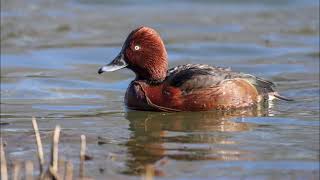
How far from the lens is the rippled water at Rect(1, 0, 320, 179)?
846 centimetres

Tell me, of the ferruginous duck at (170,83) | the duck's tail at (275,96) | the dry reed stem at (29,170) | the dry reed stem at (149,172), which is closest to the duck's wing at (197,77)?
the ferruginous duck at (170,83)

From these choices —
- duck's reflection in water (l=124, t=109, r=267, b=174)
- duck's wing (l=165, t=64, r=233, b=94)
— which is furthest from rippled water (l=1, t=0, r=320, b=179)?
duck's wing (l=165, t=64, r=233, b=94)

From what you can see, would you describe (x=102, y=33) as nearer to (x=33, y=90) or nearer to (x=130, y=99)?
(x=33, y=90)

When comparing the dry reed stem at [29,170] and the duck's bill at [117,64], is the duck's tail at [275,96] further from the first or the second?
the dry reed stem at [29,170]

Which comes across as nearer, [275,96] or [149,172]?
[149,172]

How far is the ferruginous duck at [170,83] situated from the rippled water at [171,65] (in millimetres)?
154

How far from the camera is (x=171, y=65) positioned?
49.9ft

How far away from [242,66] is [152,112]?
426 centimetres

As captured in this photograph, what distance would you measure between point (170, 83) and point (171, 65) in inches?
172

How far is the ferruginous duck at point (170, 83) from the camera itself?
425 inches

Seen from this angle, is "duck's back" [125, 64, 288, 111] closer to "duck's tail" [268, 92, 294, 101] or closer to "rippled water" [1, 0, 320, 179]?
"rippled water" [1, 0, 320, 179]

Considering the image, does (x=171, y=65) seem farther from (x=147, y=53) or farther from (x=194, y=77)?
(x=194, y=77)

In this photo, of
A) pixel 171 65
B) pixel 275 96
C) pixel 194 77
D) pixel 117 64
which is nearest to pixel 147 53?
pixel 117 64

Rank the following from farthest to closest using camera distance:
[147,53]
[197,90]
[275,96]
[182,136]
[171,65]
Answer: [171,65], [275,96], [147,53], [197,90], [182,136]
